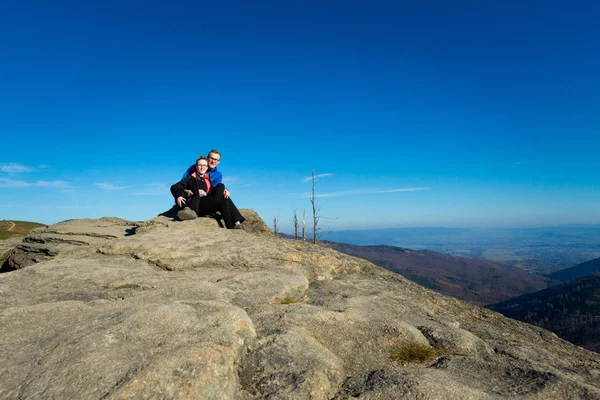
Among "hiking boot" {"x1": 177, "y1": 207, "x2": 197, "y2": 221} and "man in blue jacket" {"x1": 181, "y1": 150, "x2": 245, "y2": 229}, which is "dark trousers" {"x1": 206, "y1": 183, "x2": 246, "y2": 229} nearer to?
"man in blue jacket" {"x1": 181, "y1": 150, "x2": 245, "y2": 229}

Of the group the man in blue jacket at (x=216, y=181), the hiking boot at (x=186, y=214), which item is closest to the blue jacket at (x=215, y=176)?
the man in blue jacket at (x=216, y=181)

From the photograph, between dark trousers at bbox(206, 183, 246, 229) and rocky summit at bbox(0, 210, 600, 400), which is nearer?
rocky summit at bbox(0, 210, 600, 400)

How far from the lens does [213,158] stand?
16.2 meters

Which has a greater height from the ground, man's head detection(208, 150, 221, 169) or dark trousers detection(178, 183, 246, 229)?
man's head detection(208, 150, 221, 169)

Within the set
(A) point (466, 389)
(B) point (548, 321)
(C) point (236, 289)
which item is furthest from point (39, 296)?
(B) point (548, 321)

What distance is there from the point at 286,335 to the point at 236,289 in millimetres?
2956

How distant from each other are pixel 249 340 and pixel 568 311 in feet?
707

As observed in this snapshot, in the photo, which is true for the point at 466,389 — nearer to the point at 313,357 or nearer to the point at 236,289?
the point at 313,357

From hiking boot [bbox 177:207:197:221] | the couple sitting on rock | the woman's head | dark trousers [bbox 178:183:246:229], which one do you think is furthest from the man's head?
hiking boot [bbox 177:207:197:221]

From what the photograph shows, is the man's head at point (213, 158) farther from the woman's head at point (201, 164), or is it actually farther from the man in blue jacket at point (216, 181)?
the woman's head at point (201, 164)

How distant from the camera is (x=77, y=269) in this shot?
903 centimetres

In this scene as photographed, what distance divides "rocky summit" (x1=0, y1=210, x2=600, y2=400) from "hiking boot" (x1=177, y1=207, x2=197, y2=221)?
4174 mm

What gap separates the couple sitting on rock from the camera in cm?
1496

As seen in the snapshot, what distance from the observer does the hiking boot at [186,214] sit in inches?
574
